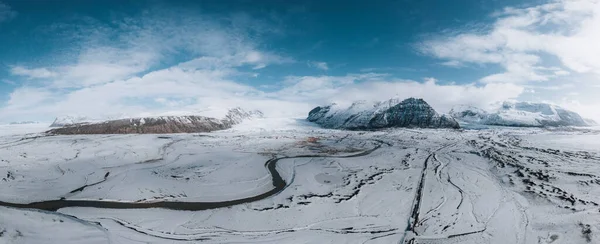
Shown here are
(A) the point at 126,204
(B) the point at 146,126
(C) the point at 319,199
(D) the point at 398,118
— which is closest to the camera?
(A) the point at 126,204

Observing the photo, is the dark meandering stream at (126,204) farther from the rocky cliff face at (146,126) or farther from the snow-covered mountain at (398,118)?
the snow-covered mountain at (398,118)

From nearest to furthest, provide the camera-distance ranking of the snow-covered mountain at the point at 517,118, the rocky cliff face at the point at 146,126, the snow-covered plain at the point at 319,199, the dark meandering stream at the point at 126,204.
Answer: the snow-covered plain at the point at 319,199, the dark meandering stream at the point at 126,204, the rocky cliff face at the point at 146,126, the snow-covered mountain at the point at 517,118

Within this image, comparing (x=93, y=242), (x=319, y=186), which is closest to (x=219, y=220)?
(x=93, y=242)

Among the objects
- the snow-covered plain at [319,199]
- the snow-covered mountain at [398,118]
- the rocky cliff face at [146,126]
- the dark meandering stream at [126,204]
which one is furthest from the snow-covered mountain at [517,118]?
the dark meandering stream at [126,204]

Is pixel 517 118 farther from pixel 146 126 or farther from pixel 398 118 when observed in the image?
pixel 146 126

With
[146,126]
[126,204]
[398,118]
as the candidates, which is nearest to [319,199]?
[126,204]

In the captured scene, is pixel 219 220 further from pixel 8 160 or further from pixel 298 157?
pixel 8 160

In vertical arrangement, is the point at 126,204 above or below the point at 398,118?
below

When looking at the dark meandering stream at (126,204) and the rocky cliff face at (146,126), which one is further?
the rocky cliff face at (146,126)

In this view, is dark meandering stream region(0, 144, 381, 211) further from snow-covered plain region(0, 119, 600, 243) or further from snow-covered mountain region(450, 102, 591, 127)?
snow-covered mountain region(450, 102, 591, 127)
